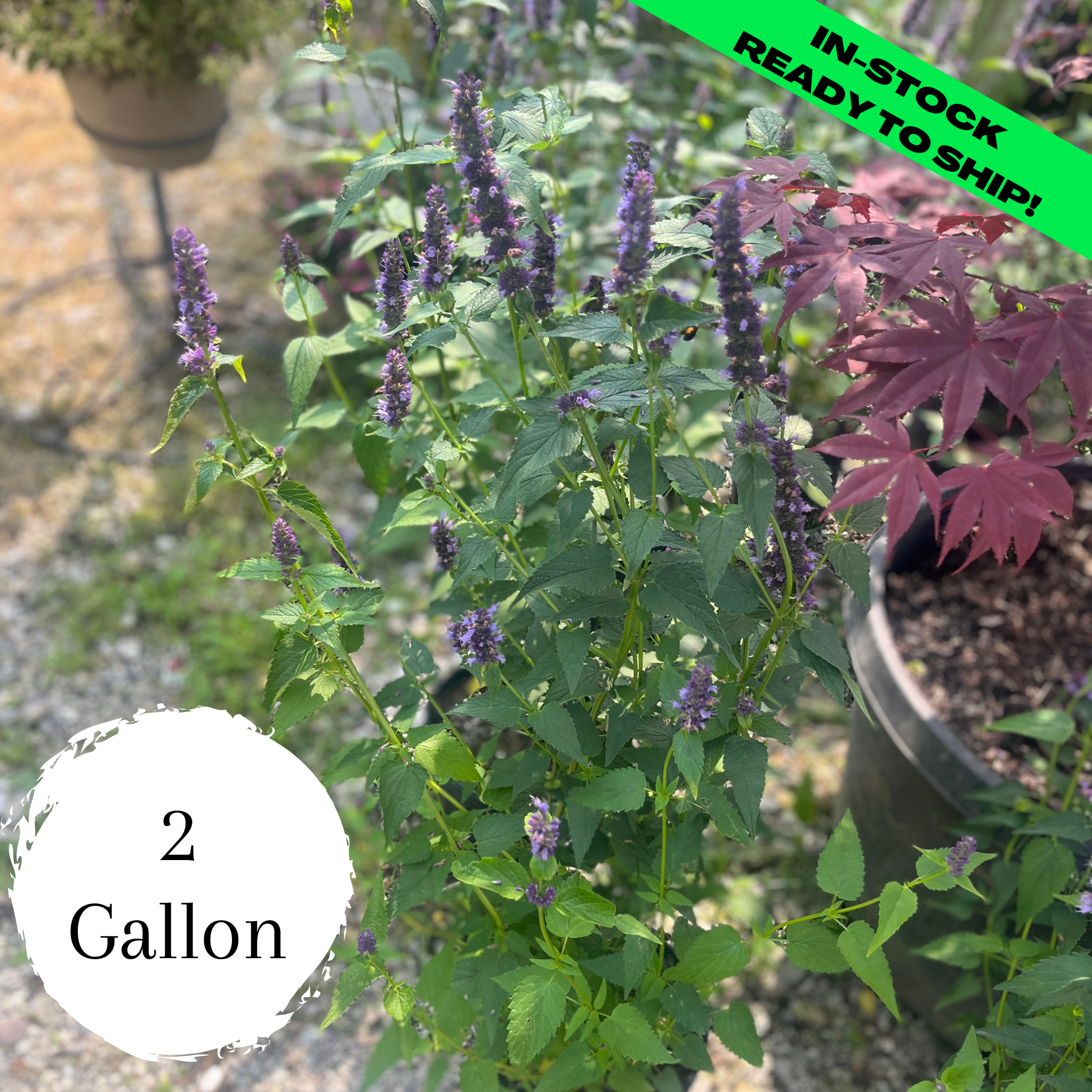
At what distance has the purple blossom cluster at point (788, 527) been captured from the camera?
1.34m

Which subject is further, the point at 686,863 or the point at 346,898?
the point at 346,898

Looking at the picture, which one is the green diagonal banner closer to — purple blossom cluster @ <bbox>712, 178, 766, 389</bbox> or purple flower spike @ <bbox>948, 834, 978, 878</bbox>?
purple blossom cluster @ <bbox>712, 178, 766, 389</bbox>

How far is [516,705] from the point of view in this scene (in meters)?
1.54

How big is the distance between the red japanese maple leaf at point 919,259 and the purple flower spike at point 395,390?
68cm

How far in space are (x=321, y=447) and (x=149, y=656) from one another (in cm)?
107

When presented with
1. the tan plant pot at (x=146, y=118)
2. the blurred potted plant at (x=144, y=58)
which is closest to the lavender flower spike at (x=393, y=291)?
the blurred potted plant at (x=144, y=58)

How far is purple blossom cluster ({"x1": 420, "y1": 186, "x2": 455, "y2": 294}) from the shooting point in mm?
1466

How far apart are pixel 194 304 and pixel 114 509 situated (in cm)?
250

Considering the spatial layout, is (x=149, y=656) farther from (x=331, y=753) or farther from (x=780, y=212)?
(x=780, y=212)

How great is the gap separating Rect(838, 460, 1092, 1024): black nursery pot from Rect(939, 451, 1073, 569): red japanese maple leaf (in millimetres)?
775

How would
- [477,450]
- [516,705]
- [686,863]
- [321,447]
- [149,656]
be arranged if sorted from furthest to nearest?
[321,447]
[149,656]
[477,450]
[686,863]
[516,705]

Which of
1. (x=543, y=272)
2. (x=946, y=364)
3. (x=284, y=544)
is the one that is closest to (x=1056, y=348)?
(x=946, y=364)

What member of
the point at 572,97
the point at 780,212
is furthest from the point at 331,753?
the point at 780,212

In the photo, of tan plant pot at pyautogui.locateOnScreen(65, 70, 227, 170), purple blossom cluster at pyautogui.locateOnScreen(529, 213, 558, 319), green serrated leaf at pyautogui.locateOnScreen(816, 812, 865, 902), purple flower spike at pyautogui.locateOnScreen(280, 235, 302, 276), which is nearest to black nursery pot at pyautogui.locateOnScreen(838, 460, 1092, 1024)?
green serrated leaf at pyautogui.locateOnScreen(816, 812, 865, 902)
